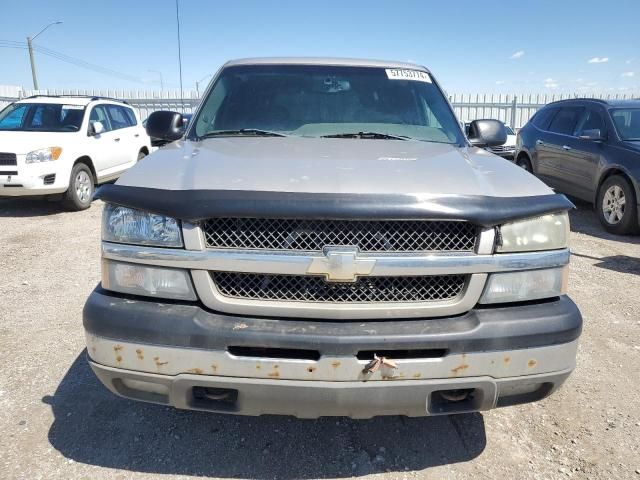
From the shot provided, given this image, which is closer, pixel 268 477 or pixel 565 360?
pixel 565 360

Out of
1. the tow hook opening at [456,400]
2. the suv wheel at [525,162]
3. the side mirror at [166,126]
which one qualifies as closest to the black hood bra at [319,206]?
the tow hook opening at [456,400]

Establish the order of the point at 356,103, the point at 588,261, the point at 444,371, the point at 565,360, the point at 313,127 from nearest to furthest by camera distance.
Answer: the point at 444,371 → the point at 565,360 → the point at 313,127 → the point at 356,103 → the point at 588,261

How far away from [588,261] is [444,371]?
4.56 metres

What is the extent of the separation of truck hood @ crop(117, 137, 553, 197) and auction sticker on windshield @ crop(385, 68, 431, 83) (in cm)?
94

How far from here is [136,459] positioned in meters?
2.38

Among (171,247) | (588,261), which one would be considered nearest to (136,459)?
(171,247)

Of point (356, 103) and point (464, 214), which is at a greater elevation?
point (356, 103)

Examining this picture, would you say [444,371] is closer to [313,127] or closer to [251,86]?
[313,127]

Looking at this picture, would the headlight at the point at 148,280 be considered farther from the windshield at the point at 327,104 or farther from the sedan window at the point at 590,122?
the sedan window at the point at 590,122

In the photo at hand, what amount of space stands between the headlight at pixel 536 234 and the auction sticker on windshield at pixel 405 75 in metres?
1.81

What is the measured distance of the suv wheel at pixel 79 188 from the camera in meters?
8.04

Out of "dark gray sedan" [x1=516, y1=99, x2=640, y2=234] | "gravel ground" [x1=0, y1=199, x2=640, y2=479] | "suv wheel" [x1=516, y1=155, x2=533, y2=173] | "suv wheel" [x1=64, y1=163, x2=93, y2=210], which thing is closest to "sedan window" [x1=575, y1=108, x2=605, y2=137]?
"dark gray sedan" [x1=516, y1=99, x2=640, y2=234]

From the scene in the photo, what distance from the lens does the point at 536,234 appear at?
2.09 metres

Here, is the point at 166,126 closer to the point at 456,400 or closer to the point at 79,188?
the point at 456,400
